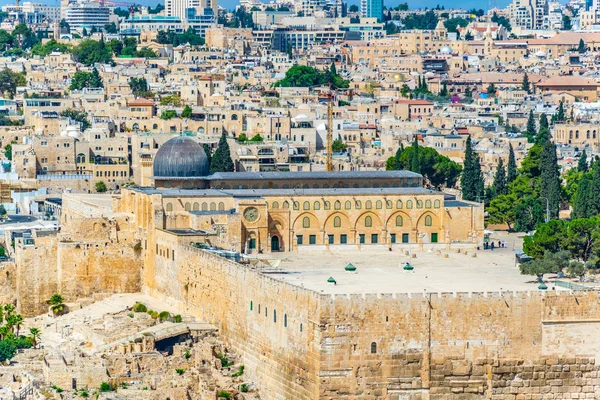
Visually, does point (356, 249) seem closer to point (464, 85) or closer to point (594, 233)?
point (594, 233)

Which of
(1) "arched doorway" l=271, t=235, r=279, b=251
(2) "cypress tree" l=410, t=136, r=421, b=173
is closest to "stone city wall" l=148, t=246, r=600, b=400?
(1) "arched doorway" l=271, t=235, r=279, b=251

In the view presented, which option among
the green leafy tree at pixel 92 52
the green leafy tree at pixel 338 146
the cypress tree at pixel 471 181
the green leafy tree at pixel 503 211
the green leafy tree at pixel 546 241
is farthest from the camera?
the green leafy tree at pixel 92 52

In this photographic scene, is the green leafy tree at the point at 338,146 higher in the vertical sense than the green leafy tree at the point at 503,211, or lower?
lower

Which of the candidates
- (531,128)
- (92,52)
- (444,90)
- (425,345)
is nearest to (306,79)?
(444,90)

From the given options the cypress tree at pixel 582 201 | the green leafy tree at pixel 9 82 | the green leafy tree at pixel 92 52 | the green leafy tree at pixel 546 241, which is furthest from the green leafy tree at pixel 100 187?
the green leafy tree at pixel 92 52

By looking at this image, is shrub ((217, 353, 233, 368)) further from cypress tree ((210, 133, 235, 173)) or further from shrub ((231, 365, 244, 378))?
cypress tree ((210, 133, 235, 173))

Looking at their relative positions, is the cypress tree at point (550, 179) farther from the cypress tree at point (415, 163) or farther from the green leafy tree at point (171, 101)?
the green leafy tree at point (171, 101)
